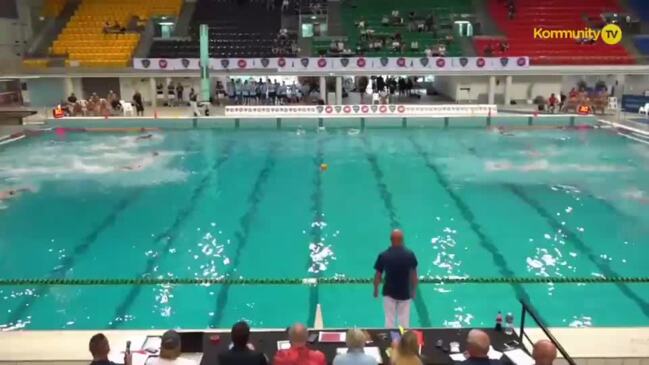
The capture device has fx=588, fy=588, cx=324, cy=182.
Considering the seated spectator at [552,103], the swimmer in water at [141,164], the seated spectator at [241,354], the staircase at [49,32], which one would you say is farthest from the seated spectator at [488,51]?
the seated spectator at [241,354]

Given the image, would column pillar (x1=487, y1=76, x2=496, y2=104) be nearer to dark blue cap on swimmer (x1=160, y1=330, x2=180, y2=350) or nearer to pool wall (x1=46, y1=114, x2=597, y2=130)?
pool wall (x1=46, y1=114, x2=597, y2=130)

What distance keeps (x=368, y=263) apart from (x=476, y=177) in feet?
17.3

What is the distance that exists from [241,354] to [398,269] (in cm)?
188

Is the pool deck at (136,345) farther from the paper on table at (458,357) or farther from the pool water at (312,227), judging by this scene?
the pool water at (312,227)

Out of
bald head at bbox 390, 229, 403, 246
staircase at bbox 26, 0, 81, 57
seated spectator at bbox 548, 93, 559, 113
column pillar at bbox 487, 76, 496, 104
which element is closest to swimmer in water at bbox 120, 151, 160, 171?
bald head at bbox 390, 229, 403, 246

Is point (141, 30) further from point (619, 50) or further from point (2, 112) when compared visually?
point (619, 50)

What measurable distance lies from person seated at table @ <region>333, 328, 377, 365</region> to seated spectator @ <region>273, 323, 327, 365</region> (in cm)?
12

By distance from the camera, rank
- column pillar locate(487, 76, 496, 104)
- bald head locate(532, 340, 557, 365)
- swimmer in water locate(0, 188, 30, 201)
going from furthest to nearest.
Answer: column pillar locate(487, 76, 496, 104) < swimmer in water locate(0, 188, 30, 201) < bald head locate(532, 340, 557, 365)

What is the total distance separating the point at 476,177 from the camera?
12.1m

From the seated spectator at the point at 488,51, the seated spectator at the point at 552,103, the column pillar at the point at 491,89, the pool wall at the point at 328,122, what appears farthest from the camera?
the seated spectator at the point at 488,51

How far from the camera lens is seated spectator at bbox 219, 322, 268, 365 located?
133 inches

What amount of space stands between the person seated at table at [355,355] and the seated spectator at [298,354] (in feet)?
0.39

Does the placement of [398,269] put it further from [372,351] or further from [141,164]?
[141,164]

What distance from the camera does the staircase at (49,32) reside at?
24188mm
